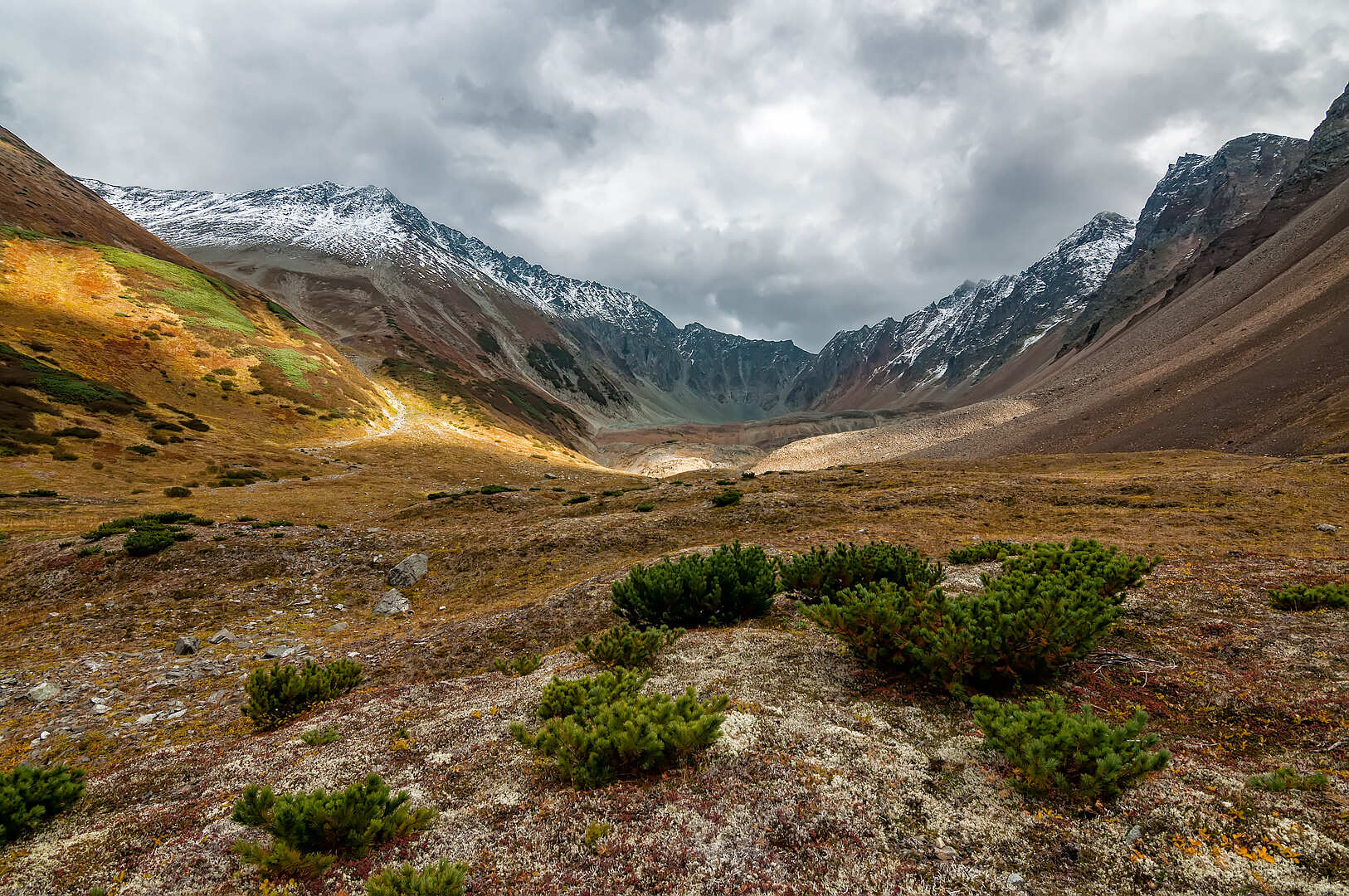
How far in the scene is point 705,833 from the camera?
165 inches

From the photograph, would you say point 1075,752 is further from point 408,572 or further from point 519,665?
point 408,572

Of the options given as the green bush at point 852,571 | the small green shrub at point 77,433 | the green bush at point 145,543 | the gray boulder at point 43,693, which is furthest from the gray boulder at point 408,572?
the small green shrub at point 77,433


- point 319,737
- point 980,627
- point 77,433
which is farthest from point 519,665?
point 77,433

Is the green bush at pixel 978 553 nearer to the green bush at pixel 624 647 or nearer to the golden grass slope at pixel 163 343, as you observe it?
the green bush at pixel 624 647

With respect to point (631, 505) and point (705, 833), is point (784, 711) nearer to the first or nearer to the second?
point (705, 833)

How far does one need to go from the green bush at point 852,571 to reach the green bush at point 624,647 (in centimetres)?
343

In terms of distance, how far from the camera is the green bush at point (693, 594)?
405 inches

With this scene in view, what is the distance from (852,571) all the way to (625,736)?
6.58m

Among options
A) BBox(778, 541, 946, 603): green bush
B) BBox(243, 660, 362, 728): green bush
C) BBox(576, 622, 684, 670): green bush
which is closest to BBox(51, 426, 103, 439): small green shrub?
BBox(243, 660, 362, 728): green bush

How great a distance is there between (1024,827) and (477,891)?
4269 millimetres

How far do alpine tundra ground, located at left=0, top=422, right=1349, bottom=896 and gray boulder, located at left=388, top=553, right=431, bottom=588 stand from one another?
1.39 feet

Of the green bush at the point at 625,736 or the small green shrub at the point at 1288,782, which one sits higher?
the green bush at the point at 625,736

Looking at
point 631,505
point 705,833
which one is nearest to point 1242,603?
point 705,833

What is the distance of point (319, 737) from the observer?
6.50 metres
